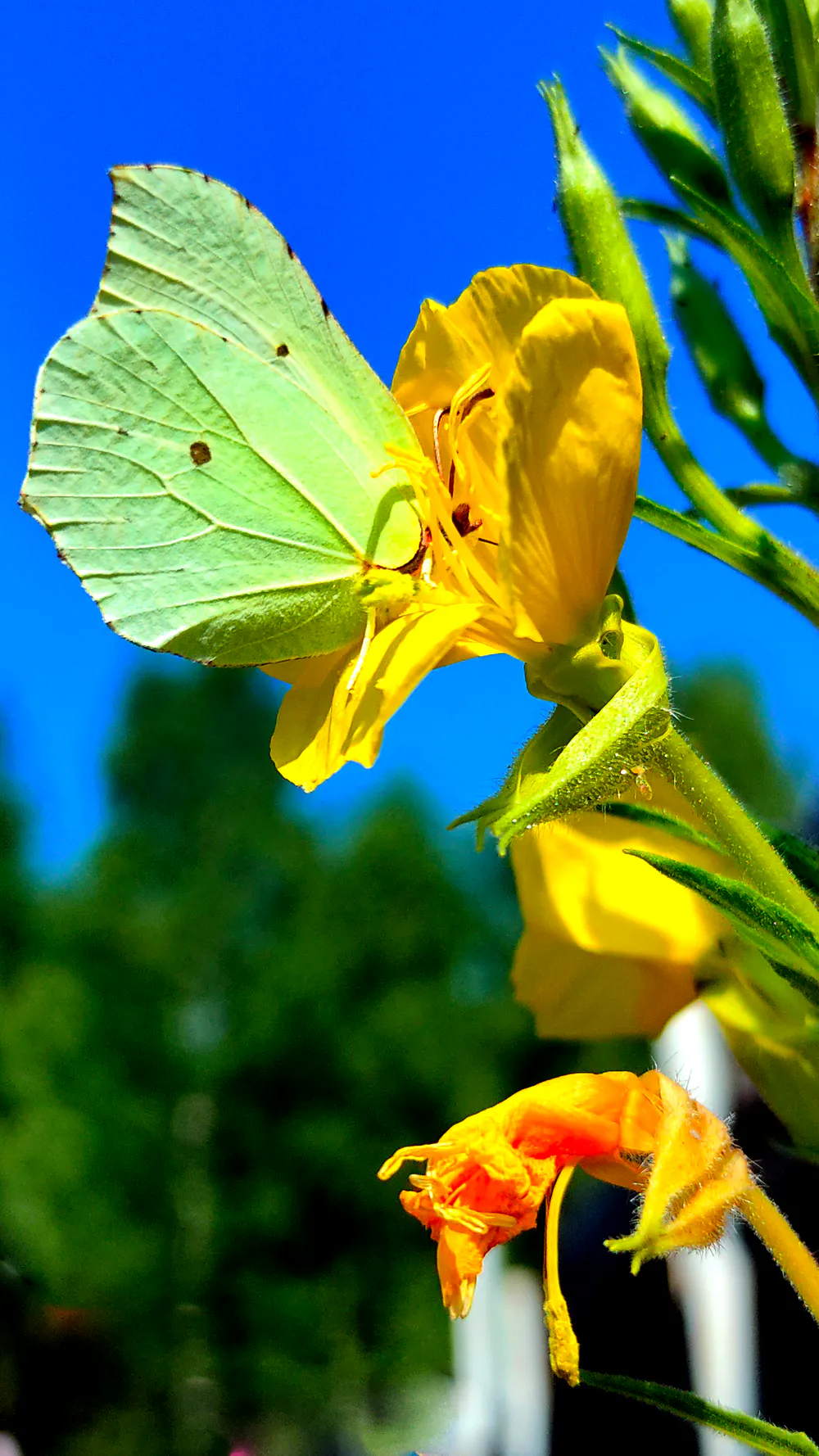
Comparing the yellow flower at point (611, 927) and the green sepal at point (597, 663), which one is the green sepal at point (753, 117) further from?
the yellow flower at point (611, 927)

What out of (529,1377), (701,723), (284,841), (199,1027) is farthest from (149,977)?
(529,1377)

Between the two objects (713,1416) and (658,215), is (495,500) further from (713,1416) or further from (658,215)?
(713,1416)

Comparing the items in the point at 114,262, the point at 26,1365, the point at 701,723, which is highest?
the point at 701,723

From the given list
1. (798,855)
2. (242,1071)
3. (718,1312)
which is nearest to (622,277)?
(798,855)

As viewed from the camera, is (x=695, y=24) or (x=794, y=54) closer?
(x=794, y=54)

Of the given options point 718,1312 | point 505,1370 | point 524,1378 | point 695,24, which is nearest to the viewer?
point 695,24

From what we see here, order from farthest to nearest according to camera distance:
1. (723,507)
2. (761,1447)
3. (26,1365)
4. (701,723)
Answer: (701,723), (26,1365), (723,507), (761,1447)

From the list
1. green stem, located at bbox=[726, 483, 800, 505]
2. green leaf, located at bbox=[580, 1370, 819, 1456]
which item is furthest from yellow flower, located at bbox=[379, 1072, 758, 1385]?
green stem, located at bbox=[726, 483, 800, 505]

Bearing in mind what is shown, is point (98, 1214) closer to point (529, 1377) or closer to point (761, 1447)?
point (529, 1377)

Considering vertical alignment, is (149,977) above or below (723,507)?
above
